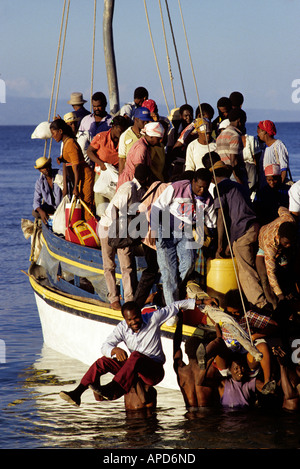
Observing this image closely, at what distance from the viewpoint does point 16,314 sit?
15.1 metres

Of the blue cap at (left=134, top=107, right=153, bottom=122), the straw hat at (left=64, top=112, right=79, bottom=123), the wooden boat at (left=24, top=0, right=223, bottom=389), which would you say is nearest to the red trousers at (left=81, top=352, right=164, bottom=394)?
the wooden boat at (left=24, top=0, right=223, bottom=389)

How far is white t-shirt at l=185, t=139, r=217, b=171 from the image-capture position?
33.3 ft

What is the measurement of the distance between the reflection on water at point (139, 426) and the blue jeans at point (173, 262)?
122cm

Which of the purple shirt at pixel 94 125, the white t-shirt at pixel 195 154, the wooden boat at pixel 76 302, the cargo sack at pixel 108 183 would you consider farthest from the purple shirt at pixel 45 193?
the white t-shirt at pixel 195 154

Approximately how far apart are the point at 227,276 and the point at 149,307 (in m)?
0.91

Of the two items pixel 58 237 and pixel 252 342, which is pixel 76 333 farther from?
pixel 252 342

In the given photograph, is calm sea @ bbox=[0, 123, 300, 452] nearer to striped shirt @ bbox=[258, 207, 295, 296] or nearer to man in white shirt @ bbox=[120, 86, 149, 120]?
striped shirt @ bbox=[258, 207, 295, 296]

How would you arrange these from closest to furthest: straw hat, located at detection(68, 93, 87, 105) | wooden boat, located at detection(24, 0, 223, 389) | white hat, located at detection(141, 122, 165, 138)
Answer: white hat, located at detection(141, 122, 165, 138)
wooden boat, located at detection(24, 0, 223, 389)
straw hat, located at detection(68, 93, 87, 105)

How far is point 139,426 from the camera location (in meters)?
8.62

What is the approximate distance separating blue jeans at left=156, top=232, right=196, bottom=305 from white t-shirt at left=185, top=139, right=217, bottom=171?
1562mm
